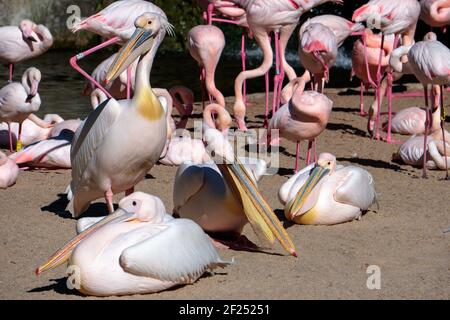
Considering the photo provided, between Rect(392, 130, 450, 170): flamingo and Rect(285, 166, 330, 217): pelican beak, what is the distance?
6.00 feet

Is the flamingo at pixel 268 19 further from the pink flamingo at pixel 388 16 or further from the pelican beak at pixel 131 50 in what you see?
the pelican beak at pixel 131 50

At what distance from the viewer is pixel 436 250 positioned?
5.78 m

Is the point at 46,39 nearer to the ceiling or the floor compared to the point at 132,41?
nearer to the floor

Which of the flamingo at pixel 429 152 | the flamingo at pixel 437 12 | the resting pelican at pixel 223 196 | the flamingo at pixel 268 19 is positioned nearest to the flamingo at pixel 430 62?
the flamingo at pixel 429 152

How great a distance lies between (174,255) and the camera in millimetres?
4738

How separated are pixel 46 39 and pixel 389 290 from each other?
218 inches

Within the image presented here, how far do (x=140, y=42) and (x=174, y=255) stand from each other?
176cm

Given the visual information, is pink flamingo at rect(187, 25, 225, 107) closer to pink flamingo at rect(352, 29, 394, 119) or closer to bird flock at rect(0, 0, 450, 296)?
bird flock at rect(0, 0, 450, 296)

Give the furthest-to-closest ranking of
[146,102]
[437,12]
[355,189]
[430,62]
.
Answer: [437,12], [430,62], [355,189], [146,102]

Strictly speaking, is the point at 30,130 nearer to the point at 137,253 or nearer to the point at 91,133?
the point at 91,133

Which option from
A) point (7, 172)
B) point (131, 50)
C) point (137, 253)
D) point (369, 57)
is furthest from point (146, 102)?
point (369, 57)
